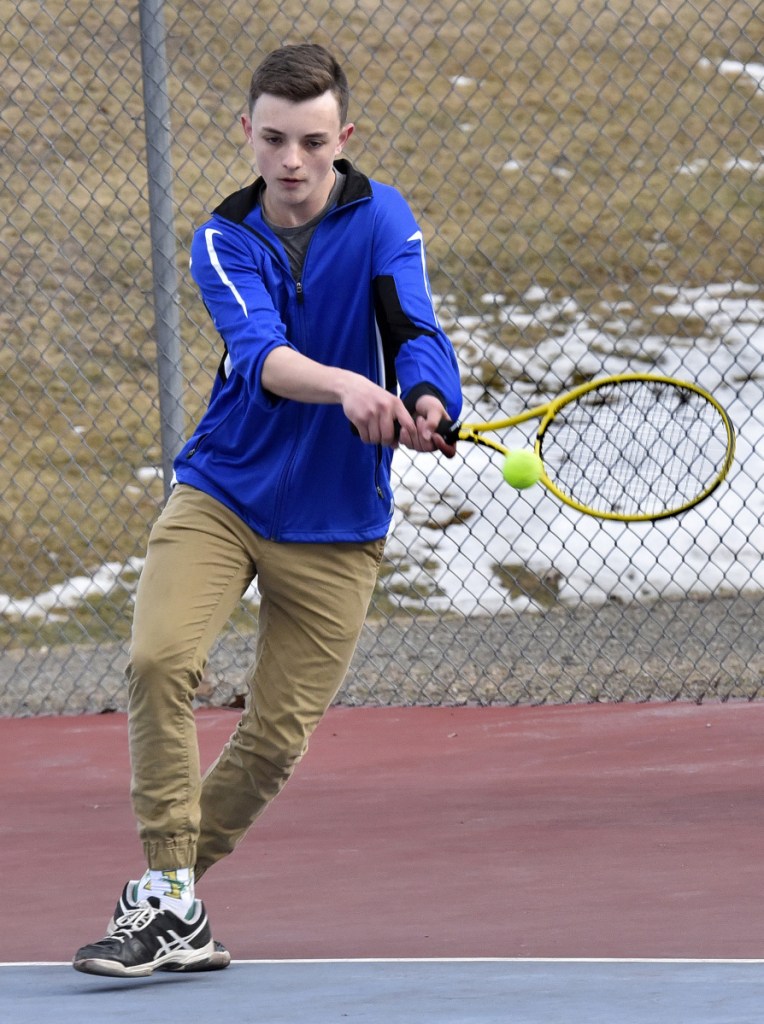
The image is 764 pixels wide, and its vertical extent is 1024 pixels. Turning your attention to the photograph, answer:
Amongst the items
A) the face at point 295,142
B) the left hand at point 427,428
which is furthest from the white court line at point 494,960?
the face at point 295,142

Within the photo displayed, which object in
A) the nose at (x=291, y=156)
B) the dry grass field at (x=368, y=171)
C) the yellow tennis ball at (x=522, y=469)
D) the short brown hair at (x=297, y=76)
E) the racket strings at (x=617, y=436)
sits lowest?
the yellow tennis ball at (x=522, y=469)

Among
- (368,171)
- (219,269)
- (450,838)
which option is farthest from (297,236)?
(368,171)

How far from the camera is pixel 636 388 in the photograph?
4.11 metres

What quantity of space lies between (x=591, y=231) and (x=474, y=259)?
1302 millimetres

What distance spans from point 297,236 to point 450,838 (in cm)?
191

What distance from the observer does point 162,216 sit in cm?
600

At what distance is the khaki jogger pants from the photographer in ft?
10.7

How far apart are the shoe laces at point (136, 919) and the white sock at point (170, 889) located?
2 centimetres

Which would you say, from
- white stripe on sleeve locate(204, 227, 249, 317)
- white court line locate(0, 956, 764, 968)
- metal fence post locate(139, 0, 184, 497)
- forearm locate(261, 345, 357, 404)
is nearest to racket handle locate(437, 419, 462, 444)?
forearm locate(261, 345, 357, 404)

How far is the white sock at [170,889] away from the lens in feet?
10.7

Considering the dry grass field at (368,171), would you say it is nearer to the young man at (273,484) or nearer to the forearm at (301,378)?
the young man at (273,484)

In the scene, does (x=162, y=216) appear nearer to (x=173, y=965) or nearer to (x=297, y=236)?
(x=297, y=236)

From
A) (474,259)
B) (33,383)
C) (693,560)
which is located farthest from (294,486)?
(474,259)

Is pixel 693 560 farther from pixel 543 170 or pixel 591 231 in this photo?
pixel 543 170
